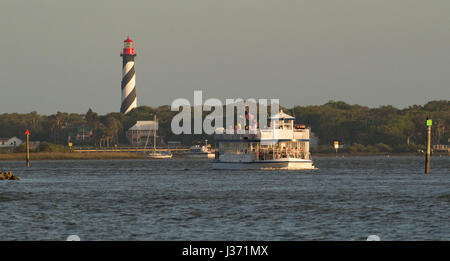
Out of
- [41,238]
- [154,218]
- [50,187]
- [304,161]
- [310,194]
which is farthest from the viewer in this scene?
[304,161]

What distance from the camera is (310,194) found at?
6253 cm

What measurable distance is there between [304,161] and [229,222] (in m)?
62.5

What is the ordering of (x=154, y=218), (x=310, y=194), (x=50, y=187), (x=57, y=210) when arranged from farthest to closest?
(x=50, y=187) → (x=310, y=194) → (x=57, y=210) → (x=154, y=218)

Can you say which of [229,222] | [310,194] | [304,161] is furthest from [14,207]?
[304,161]

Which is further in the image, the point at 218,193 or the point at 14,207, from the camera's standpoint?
the point at 218,193

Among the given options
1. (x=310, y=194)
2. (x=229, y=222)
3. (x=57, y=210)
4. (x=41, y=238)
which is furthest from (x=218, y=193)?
(x=41, y=238)
